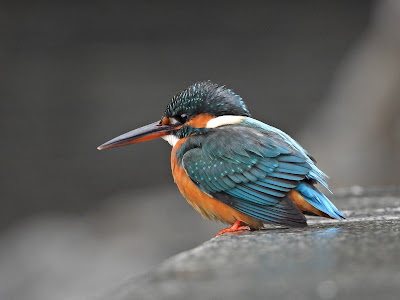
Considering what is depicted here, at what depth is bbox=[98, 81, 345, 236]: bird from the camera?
2619mm

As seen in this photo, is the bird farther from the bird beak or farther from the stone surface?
the stone surface

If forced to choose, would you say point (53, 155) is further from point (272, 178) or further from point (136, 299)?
point (136, 299)

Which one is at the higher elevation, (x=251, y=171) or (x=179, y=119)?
(x=179, y=119)

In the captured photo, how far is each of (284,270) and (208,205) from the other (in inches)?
54.7

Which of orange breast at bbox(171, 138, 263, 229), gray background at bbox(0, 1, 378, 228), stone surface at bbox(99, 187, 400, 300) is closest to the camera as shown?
stone surface at bbox(99, 187, 400, 300)

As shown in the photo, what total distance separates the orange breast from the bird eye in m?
0.23

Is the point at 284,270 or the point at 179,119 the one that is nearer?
the point at 284,270

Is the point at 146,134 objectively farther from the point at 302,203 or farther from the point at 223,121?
the point at 302,203

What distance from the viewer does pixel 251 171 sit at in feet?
8.86

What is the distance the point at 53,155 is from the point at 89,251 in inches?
125

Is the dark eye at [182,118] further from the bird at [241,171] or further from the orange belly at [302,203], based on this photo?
the orange belly at [302,203]

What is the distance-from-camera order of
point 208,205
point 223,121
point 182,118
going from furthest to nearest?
point 182,118 → point 223,121 → point 208,205

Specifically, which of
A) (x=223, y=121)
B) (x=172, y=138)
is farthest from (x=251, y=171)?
(x=172, y=138)

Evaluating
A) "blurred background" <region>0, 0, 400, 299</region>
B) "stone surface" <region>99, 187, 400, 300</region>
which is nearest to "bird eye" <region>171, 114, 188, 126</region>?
"stone surface" <region>99, 187, 400, 300</region>
